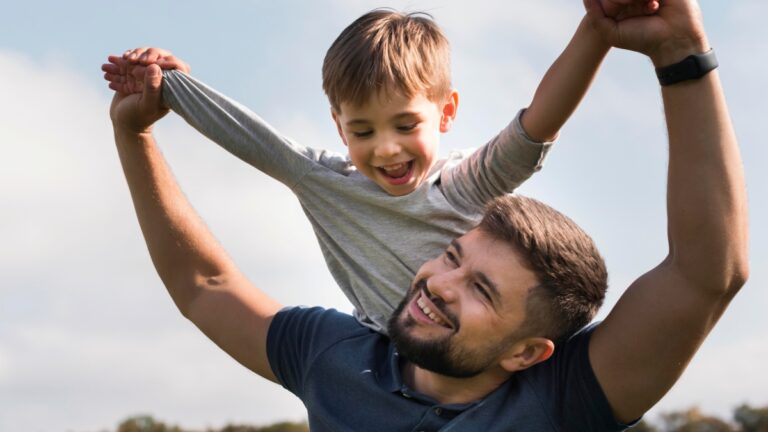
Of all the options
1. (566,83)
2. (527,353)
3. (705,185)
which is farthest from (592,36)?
(527,353)

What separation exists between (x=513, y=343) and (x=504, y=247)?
1.20 feet

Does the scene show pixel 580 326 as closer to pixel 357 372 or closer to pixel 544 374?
pixel 544 374

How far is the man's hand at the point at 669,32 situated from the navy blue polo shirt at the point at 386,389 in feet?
3.71

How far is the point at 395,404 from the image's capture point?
4.52 meters

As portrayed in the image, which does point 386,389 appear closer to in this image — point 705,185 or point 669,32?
point 705,185

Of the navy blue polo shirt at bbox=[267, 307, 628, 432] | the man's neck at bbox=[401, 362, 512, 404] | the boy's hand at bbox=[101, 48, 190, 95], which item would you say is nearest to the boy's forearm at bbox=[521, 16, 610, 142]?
the navy blue polo shirt at bbox=[267, 307, 628, 432]

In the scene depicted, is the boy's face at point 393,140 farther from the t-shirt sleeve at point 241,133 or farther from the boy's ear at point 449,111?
the t-shirt sleeve at point 241,133

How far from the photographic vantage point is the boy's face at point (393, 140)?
454 centimetres

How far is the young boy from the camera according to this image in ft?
14.6

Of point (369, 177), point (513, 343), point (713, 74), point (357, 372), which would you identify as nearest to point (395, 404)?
point (357, 372)

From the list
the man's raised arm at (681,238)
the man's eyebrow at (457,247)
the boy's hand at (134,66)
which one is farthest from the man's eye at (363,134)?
the man's raised arm at (681,238)

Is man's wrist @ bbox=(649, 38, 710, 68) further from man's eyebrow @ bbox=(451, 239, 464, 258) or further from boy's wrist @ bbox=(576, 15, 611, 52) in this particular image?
man's eyebrow @ bbox=(451, 239, 464, 258)

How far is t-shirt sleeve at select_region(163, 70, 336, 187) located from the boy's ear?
50 centimetres

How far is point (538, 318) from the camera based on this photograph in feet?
14.4
